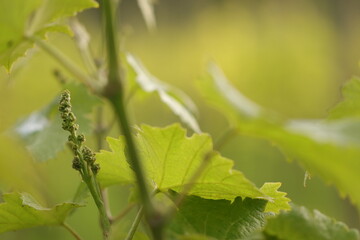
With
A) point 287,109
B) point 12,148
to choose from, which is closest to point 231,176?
point 12,148

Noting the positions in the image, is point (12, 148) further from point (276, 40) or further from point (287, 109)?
point (276, 40)

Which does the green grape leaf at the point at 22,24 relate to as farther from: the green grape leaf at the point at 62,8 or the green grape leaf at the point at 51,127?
the green grape leaf at the point at 51,127

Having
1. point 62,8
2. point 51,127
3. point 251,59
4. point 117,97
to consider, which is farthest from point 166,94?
point 251,59

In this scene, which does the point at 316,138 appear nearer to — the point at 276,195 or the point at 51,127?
the point at 276,195

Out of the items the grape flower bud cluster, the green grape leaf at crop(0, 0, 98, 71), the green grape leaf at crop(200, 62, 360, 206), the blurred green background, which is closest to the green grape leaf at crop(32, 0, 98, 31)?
the green grape leaf at crop(0, 0, 98, 71)

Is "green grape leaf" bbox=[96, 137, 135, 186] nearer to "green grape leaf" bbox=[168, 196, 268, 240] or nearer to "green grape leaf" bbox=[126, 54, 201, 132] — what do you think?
"green grape leaf" bbox=[168, 196, 268, 240]

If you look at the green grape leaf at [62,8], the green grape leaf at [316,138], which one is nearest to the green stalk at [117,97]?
the green grape leaf at [316,138]
